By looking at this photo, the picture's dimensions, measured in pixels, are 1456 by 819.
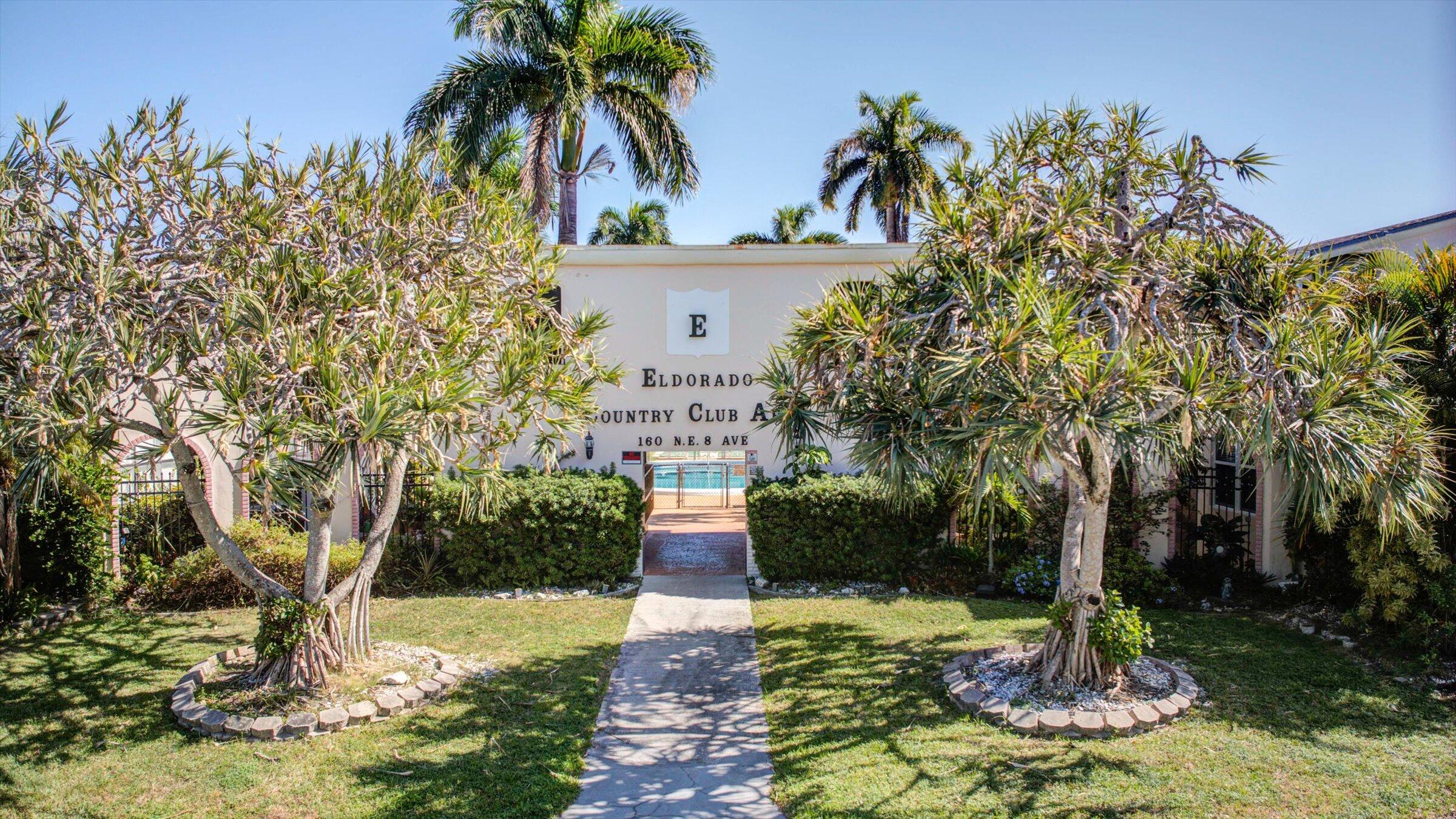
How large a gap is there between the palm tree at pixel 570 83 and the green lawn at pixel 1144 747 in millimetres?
12270

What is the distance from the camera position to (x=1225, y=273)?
6648 millimetres

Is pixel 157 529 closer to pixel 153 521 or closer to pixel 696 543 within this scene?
pixel 153 521

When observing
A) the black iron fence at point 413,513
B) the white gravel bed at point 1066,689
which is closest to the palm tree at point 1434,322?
the white gravel bed at point 1066,689

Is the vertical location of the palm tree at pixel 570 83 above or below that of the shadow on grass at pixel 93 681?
above

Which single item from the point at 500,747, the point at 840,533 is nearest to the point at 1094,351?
the point at 500,747

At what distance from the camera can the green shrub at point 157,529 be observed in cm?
1084

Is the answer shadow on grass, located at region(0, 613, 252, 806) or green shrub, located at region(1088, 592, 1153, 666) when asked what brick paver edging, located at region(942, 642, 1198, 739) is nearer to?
green shrub, located at region(1088, 592, 1153, 666)

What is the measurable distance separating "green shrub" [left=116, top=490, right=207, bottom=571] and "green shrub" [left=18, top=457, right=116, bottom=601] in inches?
22.0

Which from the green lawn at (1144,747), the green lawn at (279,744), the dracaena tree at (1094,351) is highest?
the dracaena tree at (1094,351)

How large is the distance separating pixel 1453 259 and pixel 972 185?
183 inches

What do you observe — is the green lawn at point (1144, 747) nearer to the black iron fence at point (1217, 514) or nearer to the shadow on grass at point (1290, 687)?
the shadow on grass at point (1290, 687)

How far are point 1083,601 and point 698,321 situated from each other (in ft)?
25.3

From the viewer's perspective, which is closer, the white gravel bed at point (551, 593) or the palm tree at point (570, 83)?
the white gravel bed at point (551, 593)

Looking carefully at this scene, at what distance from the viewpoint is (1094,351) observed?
17.5 ft
